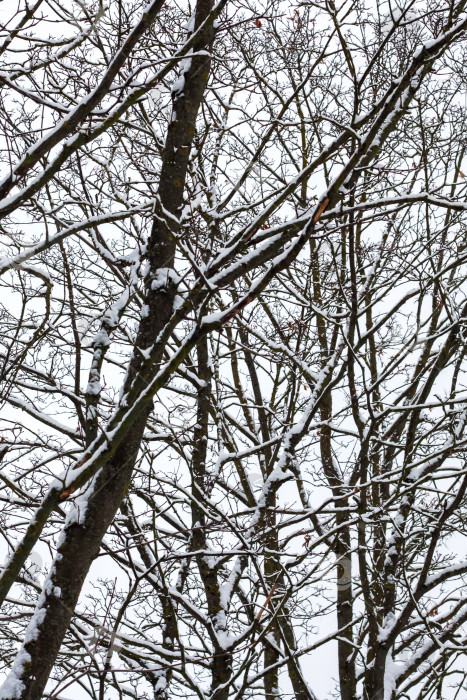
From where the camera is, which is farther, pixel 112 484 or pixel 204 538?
pixel 204 538

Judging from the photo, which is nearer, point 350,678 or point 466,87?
point 350,678

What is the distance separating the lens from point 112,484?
3.44 meters

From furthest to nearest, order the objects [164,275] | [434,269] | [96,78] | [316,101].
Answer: [316,101] < [434,269] < [96,78] < [164,275]

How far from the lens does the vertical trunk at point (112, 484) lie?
2939mm

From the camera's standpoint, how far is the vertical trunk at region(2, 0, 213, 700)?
2.94 m

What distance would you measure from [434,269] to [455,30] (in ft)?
7.05

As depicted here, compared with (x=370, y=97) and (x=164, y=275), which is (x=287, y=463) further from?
(x=370, y=97)

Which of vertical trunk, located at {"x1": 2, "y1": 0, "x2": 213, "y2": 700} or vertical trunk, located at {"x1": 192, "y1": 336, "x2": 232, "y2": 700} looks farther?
vertical trunk, located at {"x1": 192, "y1": 336, "x2": 232, "y2": 700}

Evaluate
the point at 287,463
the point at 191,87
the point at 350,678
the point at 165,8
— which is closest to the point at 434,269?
the point at 287,463

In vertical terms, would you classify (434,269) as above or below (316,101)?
below

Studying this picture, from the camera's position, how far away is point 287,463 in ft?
18.1

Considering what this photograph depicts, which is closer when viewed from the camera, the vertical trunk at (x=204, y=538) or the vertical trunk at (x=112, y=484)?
the vertical trunk at (x=112, y=484)

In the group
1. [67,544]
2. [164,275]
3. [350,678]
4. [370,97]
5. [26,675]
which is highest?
[370,97]

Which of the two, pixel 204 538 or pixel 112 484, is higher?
pixel 204 538
